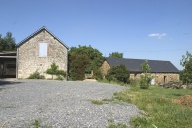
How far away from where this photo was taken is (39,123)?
8.95m

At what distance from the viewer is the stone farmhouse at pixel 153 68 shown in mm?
50875

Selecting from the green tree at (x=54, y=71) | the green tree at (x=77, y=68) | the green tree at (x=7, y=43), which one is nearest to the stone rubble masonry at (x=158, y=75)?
the green tree at (x=77, y=68)

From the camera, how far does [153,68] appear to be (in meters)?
54.2

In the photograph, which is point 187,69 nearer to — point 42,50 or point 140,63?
point 42,50

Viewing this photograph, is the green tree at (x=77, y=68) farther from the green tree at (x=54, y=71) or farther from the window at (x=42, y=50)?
the window at (x=42, y=50)

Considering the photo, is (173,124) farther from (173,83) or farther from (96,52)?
(96,52)

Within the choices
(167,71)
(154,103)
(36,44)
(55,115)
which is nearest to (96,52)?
(167,71)

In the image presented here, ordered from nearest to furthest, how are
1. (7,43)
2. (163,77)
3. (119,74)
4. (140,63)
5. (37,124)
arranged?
(37,124) < (119,74) < (163,77) < (140,63) < (7,43)

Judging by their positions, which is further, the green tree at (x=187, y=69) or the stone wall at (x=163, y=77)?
the stone wall at (x=163, y=77)

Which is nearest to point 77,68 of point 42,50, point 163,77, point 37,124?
point 42,50

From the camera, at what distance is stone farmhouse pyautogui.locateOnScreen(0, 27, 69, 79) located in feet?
114

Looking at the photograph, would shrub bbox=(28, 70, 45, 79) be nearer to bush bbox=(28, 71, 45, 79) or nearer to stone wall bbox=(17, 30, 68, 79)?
bush bbox=(28, 71, 45, 79)

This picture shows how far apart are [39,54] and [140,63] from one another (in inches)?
1042

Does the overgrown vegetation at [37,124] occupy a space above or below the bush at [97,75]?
below
